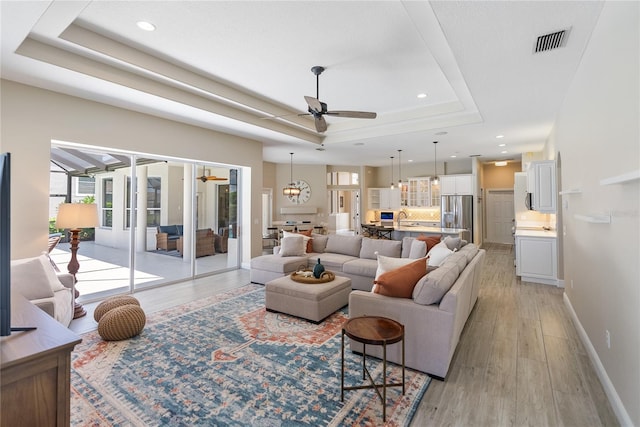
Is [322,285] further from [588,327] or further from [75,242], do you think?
[75,242]

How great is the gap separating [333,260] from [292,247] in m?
0.82

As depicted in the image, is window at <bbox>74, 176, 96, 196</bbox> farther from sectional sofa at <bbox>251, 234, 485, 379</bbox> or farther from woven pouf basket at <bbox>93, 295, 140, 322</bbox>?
sectional sofa at <bbox>251, 234, 485, 379</bbox>

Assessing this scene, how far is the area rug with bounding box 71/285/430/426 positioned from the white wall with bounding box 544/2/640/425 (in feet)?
4.39

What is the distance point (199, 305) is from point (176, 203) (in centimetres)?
245

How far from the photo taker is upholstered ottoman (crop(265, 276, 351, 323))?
3.68 m

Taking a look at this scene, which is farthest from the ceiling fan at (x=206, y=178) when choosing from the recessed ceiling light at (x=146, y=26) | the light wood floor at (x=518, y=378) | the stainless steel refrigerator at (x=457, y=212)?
the stainless steel refrigerator at (x=457, y=212)

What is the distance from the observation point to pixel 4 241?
120cm

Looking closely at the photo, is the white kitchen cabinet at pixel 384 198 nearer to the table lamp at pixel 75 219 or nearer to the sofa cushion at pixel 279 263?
the sofa cushion at pixel 279 263

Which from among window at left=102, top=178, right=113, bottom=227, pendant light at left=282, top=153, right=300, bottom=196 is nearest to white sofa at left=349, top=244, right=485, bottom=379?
window at left=102, top=178, right=113, bottom=227

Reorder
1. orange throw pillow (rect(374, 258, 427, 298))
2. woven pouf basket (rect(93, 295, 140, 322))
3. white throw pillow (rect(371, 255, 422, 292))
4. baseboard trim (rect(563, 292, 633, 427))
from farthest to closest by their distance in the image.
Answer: woven pouf basket (rect(93, 295, 140, 322)) < white throw pillow (rect(371, 255, 422, 292)) < orange throw pillow (rect(374, 258, 427, 298)) < baseboard trim (rect(563, 292, 633, 427))

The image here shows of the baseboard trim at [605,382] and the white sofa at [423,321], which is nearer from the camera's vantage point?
the baseboard trim at [605,382]

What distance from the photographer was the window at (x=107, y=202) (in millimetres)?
4926

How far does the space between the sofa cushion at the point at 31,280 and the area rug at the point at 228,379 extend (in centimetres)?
67

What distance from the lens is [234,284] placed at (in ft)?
18.1
